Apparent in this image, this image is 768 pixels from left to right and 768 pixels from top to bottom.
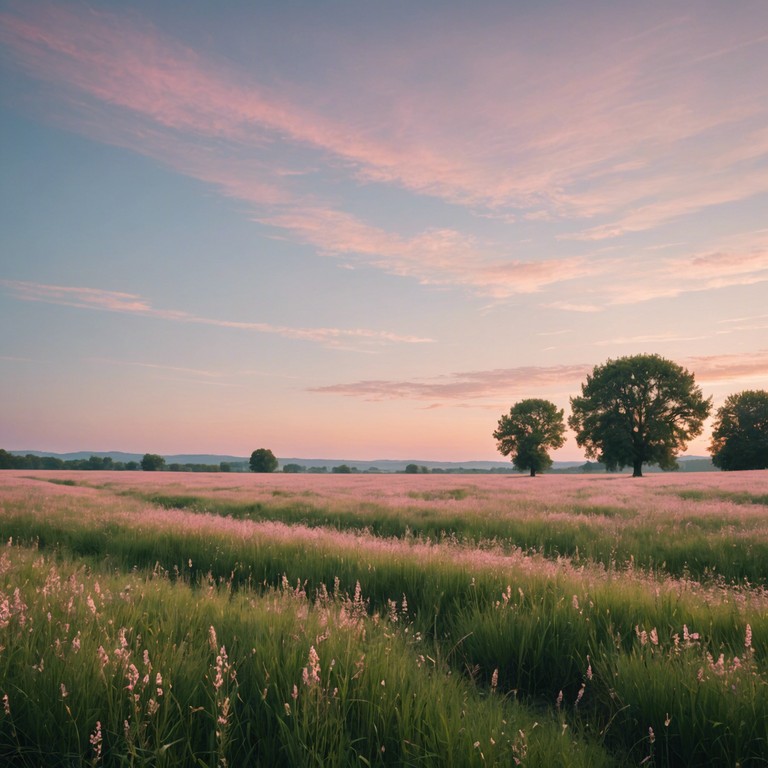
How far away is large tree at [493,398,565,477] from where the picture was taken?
75.4m

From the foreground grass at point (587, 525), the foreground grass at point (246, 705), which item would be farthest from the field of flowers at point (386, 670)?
the foreground grass at point (587, 525)

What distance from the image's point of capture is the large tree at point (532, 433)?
247 feet

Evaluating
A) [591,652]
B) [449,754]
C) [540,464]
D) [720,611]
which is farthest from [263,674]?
[540,464]

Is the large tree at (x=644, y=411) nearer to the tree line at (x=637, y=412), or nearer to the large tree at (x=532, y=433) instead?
the tree line at (x=637, y=412)

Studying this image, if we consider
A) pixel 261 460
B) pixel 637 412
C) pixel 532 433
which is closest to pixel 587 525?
pixel 637 412

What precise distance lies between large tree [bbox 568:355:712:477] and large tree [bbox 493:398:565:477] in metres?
18.7

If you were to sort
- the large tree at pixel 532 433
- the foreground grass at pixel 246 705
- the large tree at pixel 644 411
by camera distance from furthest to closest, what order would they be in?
the large tree at pixel 532 433, the large tree at pixel 644 411, the foreground grass at pixel 246 705

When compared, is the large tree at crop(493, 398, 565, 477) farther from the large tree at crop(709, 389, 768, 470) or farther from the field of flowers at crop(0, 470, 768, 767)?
the field of flowers at crop(0, 470, 768, 767)

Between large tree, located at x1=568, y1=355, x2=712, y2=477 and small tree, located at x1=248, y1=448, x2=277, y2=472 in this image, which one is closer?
large tree, located at x1=568, y1=355, x2=712, y2=477

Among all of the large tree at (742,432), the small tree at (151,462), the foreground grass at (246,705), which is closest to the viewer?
the foreground grass at (246,705)

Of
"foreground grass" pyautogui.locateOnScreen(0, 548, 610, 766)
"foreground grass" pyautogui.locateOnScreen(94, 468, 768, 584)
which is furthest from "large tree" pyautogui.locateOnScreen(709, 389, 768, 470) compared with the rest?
"foreground grass" pyautogui.locateOnScreen(0, 548, 610, 766)

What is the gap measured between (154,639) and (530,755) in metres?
2.63

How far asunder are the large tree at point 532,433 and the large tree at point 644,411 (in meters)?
18.7

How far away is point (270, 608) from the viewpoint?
15.1ft
